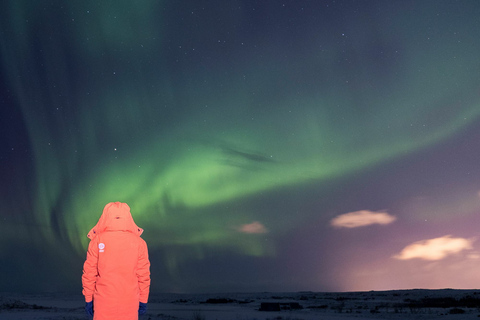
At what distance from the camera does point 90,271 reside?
18.4 ft

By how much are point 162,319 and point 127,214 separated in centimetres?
1709

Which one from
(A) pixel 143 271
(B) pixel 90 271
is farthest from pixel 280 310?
(B) pixel 90 271

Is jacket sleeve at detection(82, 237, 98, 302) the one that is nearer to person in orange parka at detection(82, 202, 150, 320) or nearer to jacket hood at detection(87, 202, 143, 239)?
person in orange parka at detection(82, 202, 150, 320)

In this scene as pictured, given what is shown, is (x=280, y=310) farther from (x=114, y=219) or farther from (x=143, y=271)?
(x=114, y=219)

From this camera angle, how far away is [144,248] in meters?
5.83

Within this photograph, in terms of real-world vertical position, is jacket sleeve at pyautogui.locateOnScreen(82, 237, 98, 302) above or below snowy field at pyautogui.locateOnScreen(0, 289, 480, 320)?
above

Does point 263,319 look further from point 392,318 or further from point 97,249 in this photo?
point 97,249

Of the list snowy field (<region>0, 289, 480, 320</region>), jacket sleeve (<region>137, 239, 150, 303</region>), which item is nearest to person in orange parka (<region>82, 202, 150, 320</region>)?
jacket sleeve (<region>137, 239, 150, 303</region>)

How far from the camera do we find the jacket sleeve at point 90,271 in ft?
18.2

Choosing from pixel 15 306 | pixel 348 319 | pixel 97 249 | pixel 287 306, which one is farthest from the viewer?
pixel 287 306

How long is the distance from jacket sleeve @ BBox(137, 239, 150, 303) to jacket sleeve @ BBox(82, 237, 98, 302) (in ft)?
1.83

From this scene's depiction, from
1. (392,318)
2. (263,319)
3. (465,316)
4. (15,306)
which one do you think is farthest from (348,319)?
(15,306)

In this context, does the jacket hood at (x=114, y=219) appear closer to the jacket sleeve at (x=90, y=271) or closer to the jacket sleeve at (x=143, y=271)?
the jacket sleeve at (x=90, y=271)

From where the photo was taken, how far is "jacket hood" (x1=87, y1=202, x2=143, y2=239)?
5527 millimetres
